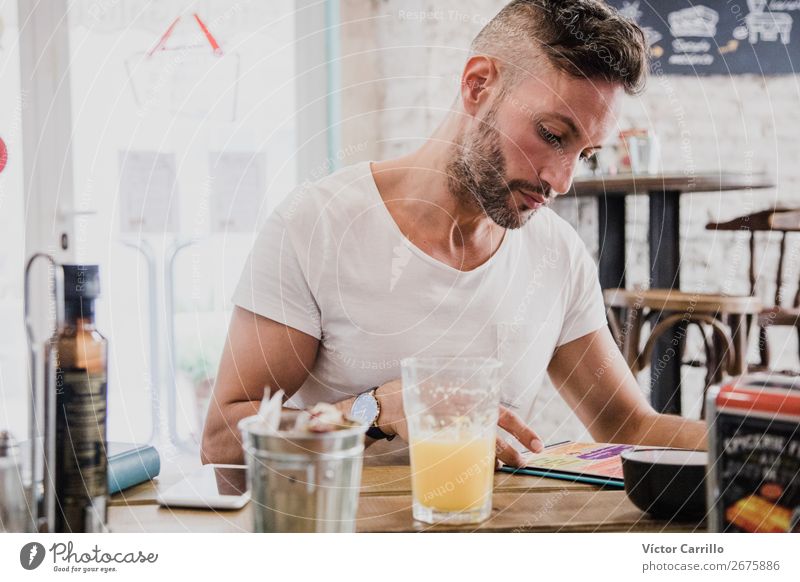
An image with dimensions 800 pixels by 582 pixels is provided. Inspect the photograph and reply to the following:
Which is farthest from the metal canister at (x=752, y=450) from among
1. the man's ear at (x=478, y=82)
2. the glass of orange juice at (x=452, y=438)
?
the man's ear at (x=478, y=82)

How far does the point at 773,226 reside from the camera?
0.85m

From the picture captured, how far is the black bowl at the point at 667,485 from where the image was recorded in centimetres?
51

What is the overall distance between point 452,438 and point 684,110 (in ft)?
1.80

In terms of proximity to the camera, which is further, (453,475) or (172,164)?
(172,164)

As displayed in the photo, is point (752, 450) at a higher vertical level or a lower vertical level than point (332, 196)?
lower

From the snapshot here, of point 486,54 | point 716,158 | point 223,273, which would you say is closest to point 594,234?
point 716,158

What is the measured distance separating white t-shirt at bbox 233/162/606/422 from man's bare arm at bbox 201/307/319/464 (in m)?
0.02

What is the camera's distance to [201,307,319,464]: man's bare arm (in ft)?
2.55

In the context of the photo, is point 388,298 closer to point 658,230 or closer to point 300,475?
point 300,475

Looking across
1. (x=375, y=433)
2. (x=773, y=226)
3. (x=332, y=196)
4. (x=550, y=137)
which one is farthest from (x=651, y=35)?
(x=375, y=433)

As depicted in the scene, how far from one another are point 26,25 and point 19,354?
0.34 m

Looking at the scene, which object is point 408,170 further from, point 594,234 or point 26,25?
point 594,234

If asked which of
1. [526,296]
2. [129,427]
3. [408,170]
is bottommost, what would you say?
[129,427]

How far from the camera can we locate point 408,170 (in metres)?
0.95
